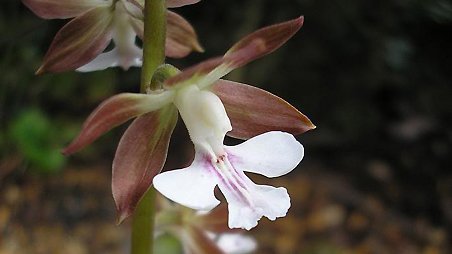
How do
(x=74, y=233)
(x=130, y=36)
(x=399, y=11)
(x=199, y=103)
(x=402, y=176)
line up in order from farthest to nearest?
(x=402, y=176) → (x=74, y=233) → (x=399, y=11) → (x=130, y=36) → (x=199, y=103)

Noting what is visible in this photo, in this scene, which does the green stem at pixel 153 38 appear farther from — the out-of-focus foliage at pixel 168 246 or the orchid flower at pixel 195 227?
the out-of-focus foliage at pixel 168 246

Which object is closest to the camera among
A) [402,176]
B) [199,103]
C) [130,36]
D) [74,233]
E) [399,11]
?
[199,103]

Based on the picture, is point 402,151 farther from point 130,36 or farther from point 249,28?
point 130,36

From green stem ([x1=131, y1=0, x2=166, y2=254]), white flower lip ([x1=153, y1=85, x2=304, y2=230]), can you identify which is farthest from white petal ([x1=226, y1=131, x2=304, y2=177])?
green stem ([x1=131, y1=0, x2=166, y2=254])

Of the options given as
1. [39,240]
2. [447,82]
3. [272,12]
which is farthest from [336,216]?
[39,240]

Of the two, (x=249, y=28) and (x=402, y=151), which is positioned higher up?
(x=249, y=28)

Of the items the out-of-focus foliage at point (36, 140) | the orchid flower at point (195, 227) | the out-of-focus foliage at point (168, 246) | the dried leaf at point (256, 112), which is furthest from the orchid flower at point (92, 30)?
the out-of-focus foliage at point (36, 140)
